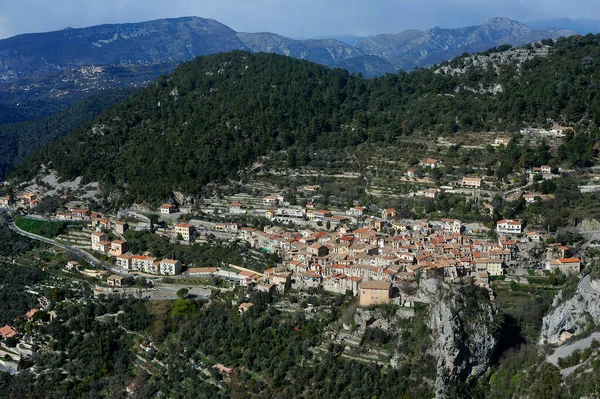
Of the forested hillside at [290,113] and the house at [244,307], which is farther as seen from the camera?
the forested hillside at [290,113]

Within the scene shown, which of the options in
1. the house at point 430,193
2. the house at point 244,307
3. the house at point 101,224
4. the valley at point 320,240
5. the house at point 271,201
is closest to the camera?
the valley at point 320,240

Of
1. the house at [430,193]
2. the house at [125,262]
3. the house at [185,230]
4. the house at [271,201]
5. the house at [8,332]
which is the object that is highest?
the house at [430,193]

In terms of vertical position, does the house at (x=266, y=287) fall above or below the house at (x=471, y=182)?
below

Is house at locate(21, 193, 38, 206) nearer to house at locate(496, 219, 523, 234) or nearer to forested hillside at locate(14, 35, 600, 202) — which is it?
forested hillside at locate(14, 35, 600, 202)

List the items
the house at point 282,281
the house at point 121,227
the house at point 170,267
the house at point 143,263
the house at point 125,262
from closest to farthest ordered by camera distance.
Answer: the house at point 282,281 → the house at point 170,267 → the house at point 143,263 → the house at point 125,262 → the house at point 121,227

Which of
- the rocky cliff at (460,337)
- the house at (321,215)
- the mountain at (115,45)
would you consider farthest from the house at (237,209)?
the mountain at (115,45)

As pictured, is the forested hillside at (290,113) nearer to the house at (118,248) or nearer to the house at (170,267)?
the house at (118,248)

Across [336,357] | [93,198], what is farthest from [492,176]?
[93,198]

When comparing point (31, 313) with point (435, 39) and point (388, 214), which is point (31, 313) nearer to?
point (388, 214)
